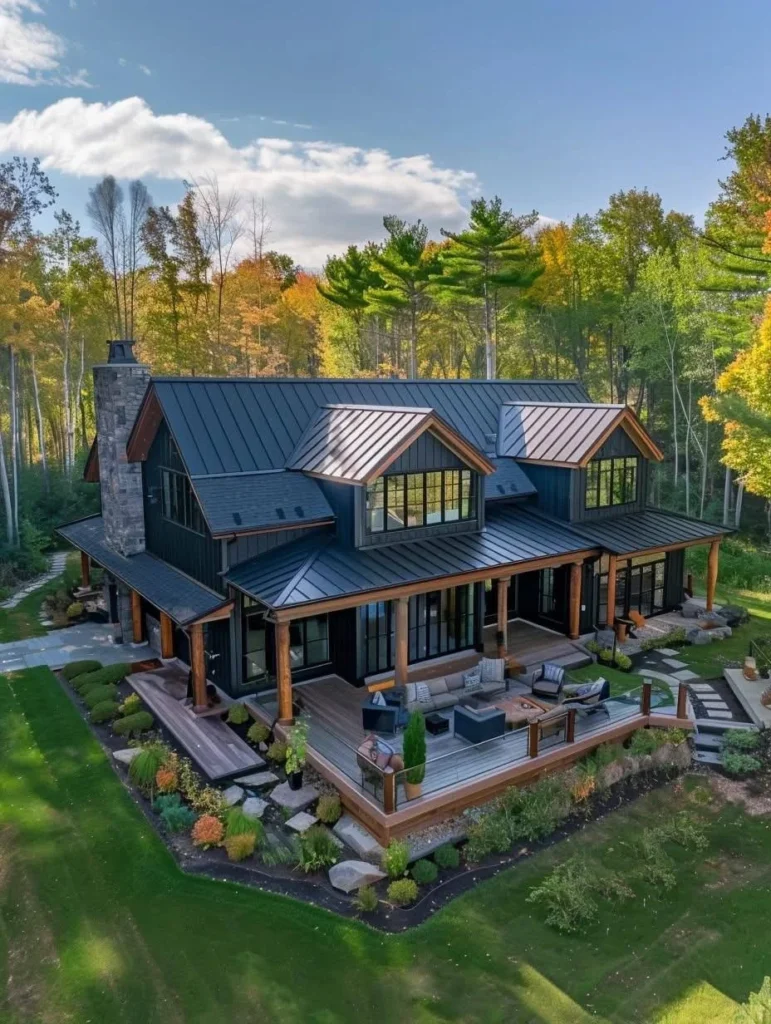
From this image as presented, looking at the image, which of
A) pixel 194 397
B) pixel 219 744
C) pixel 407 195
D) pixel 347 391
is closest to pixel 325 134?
pixel 407 195

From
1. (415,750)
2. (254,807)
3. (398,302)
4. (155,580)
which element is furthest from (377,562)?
(398,302)

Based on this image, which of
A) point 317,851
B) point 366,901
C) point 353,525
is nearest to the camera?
point 366,901

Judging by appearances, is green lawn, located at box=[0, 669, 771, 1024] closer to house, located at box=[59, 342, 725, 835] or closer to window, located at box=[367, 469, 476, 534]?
house, located at box=[59, 342, 725, 835]

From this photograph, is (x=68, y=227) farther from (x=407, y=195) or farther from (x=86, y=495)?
(x=407, y=195)

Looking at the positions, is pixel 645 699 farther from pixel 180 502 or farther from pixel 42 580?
pixel 42 580

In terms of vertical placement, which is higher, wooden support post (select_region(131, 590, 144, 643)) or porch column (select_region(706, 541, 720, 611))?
porch column (select_region(706, 541, 720, 611))

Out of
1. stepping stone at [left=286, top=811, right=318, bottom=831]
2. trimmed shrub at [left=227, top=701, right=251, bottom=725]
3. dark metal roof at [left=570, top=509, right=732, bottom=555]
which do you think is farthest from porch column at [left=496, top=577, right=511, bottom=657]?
stepping stone at [left=286, top=811, right=318, bottom=831]
